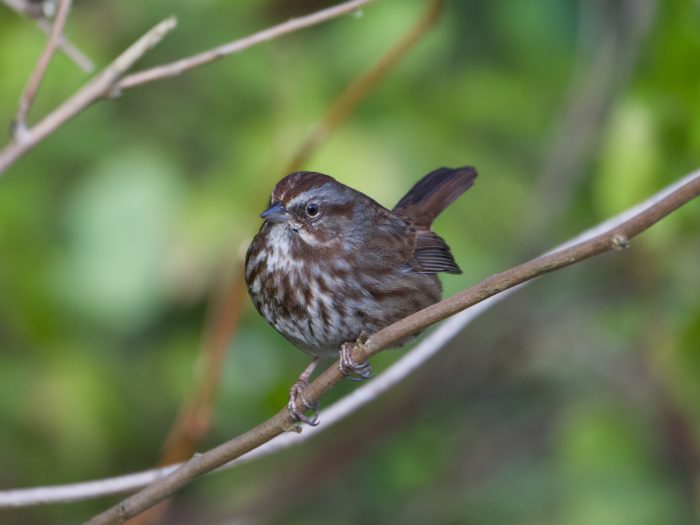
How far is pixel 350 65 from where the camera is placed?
3992 mm

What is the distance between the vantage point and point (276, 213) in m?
2.94

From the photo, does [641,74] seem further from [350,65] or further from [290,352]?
[290,352]

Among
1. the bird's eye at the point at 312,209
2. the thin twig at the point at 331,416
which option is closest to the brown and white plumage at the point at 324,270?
the bird's eye at the point at 312,209

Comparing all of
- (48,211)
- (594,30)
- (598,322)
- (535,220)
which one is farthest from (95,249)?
(598,322)

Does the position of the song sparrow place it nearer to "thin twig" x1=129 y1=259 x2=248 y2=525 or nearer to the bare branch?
"thin twig" x1=129 y1=259 x2=248 y2=525

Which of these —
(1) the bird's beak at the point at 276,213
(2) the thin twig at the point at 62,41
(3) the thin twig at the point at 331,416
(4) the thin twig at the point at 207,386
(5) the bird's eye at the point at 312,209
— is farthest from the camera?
(4) the thin twig at the point at 207,386

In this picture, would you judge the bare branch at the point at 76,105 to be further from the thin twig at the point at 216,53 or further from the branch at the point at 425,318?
the branch at the point at 425,318

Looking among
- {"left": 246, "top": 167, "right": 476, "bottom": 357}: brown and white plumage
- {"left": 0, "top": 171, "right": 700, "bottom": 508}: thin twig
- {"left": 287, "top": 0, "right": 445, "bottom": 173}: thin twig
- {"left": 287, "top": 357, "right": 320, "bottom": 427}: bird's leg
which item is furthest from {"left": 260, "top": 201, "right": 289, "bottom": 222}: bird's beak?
{"left": 0, "top": 171, "right": 700, "bottom": 508}: thin twig

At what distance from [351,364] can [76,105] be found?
75 centimetres

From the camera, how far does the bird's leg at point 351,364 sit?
91.1 inches

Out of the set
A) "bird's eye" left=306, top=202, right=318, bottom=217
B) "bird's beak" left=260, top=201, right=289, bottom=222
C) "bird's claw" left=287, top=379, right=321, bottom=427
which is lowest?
"bird's claw" left=287, top=379, right=321, bottom=427

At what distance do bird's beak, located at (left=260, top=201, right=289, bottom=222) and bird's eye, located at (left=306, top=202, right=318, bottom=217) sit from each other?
75 mm

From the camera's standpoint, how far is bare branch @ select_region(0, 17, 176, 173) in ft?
7.55

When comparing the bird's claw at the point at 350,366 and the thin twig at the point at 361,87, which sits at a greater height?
the thin twig at the point at 361,87
